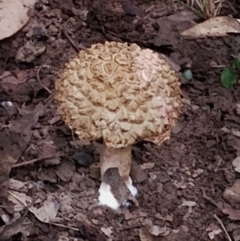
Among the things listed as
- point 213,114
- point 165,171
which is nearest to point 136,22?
point 213,114

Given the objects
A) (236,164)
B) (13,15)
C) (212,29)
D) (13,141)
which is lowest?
(236,164)

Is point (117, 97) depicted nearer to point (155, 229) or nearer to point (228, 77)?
point (155, 229)

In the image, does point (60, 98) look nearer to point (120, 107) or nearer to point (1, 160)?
point (120, 107)

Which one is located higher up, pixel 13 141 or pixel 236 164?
pixel 13 141

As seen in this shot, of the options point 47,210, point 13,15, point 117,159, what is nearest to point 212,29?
point 13,15

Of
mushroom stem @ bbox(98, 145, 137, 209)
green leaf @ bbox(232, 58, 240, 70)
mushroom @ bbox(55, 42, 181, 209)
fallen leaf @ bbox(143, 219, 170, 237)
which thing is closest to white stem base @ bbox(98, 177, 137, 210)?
mushroom stem @ bbox(98, 145, 137, 209)

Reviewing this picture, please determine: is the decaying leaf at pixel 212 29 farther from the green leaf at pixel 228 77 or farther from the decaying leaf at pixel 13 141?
the decaying leaf at pixel 13 141
